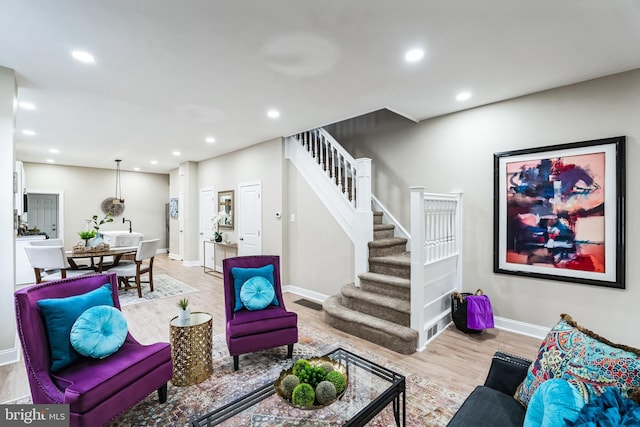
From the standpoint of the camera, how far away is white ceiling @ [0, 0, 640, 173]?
6.51 ft

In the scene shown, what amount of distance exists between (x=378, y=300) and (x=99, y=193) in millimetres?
9221

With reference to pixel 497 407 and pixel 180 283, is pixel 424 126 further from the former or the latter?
pixel 180 283

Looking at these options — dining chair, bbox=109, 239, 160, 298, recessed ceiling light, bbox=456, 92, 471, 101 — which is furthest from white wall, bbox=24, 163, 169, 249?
recessed ceiling light, bbox=456, 92, 471, 101

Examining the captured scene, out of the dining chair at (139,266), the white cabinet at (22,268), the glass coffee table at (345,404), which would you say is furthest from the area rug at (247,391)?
the white cabinet at (22,268)

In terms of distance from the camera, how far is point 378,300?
346 centimetres

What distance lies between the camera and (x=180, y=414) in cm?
206

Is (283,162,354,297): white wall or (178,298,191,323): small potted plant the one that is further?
(283,162,354,297): white wall

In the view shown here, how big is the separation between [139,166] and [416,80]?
831cm

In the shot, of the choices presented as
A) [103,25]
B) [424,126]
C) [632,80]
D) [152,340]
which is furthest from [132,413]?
[632,80]

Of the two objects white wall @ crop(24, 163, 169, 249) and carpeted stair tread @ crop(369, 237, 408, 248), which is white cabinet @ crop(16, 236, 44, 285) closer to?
white wall @ crop(24, 163, 169, 249)

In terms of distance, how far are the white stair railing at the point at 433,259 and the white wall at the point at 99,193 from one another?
9.36m

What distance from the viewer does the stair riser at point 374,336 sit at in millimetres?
2971

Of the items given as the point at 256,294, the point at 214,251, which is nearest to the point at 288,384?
the point at 256,294

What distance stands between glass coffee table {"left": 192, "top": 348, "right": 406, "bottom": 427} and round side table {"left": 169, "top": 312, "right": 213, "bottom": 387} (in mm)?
629
